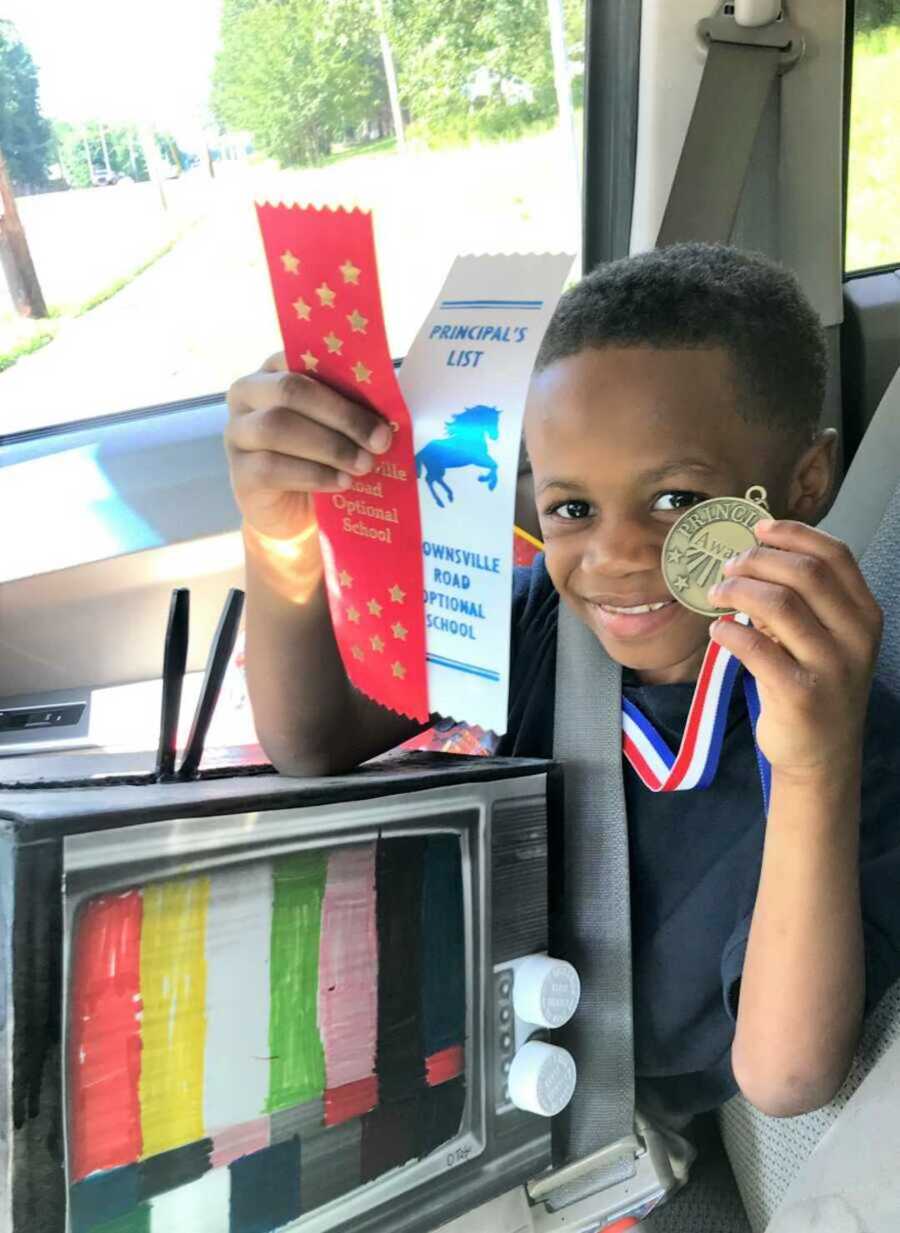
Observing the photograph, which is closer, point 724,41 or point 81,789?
point 81,789

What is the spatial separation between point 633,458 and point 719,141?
38.7 inches

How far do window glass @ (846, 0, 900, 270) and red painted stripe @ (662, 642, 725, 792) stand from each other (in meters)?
1.25

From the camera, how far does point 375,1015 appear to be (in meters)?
0.75

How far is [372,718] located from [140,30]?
0.96 meters

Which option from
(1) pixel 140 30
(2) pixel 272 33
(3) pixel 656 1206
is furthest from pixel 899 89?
(3) pixel 656 1206

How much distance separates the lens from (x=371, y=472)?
0.80 m

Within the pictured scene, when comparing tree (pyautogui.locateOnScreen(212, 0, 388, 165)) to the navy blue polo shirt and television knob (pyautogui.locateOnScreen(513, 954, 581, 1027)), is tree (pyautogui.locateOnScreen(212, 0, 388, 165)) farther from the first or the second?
television knob (pyautogui.locateOnScreen(513, 954, 581, 1027))

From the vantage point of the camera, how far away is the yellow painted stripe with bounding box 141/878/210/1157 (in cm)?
66

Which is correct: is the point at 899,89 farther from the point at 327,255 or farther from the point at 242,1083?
the point at 242,1083

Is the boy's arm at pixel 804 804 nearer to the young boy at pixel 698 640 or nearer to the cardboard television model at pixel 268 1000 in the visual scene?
the young boy at pixel 698 640

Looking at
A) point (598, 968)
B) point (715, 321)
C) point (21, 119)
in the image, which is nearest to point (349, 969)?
point (598, 968)

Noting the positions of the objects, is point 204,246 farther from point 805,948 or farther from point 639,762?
point 805,948

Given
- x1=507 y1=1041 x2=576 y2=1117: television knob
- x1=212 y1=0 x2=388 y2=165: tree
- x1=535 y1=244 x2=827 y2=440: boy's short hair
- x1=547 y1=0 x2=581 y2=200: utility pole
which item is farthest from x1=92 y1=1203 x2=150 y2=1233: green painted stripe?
x1=547 y1=0 x2=581 y2=200: utility pole

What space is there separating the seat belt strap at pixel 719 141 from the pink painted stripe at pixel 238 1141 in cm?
127
